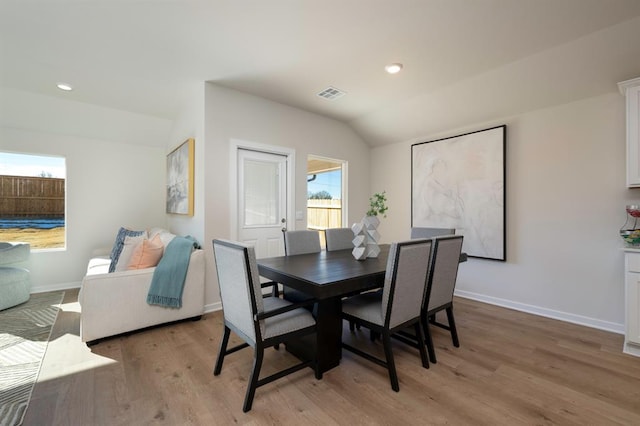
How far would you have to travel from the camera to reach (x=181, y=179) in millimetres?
3904

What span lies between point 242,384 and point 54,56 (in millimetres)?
3447

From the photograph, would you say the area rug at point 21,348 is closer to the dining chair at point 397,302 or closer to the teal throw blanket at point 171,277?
the teal throw blanket at point 171,277

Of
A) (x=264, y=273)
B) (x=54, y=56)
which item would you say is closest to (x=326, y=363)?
(x=264, y=273)

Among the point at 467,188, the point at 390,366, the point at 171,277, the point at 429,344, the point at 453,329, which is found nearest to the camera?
the point at 390,366

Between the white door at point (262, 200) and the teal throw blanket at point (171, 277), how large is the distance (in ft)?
2.65

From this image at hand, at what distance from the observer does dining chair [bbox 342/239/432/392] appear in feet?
6.05

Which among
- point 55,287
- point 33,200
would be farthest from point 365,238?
point 33,200

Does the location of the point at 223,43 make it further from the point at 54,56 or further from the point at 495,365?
the point at 495,365

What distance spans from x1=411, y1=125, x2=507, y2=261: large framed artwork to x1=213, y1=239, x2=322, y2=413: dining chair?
2763 millimetres

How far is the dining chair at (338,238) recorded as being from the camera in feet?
10.2

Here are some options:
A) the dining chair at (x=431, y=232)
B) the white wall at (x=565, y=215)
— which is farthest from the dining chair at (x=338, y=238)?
the white wall at (x=565, y=215)

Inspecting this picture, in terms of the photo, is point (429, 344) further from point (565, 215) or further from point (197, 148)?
point (197, 148)

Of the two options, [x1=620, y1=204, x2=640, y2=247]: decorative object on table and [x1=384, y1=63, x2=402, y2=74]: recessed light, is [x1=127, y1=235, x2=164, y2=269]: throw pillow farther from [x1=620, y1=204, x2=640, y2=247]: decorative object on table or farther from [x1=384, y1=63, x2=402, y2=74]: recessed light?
[x1=620, y1=204, x2=640, y2=247]: decorative object on table

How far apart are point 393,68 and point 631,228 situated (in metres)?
2.73
